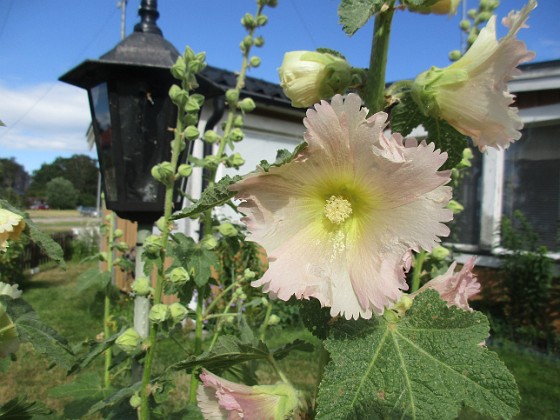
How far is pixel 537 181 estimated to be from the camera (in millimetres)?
6062

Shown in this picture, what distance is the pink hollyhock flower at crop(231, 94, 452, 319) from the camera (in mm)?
659

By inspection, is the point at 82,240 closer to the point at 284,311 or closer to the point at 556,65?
the point at 284,311

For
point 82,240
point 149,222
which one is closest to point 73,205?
point 82,240

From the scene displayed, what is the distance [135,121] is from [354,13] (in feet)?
5.06

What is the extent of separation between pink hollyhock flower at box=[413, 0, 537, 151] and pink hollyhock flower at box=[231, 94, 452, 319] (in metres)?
0.15

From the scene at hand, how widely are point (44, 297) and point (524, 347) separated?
25.5 feet

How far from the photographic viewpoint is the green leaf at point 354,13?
2.19 ft

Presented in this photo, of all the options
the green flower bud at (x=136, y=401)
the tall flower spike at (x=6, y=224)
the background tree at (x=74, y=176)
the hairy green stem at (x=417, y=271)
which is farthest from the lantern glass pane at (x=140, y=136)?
the background tree at (x=74, y=176)

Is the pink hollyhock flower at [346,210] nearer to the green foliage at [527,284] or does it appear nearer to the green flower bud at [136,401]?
the green flower bud at [136,401]

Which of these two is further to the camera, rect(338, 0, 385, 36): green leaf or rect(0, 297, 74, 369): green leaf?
rect(0, 297, 74, 369): green leaf

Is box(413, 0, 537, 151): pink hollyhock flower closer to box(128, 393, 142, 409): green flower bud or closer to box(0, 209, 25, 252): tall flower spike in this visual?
box(0, 209, 25, 252): tall flower spike

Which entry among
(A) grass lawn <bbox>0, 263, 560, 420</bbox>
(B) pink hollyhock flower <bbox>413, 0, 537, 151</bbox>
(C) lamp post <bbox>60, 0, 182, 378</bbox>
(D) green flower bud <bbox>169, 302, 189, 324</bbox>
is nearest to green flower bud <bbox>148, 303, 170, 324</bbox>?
(D) green flower bud <bbox>169, 302, 189, 324</bbox>

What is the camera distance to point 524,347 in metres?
5.58

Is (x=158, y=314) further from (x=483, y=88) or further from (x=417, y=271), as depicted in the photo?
(x=483, y=88)
